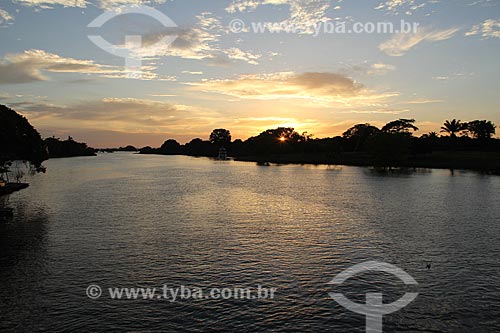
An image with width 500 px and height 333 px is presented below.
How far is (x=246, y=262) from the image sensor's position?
97.2ft

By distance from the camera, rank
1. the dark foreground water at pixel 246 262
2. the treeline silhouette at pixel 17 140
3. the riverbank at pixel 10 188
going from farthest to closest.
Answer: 1. the riverbank at pixel 10 188
2. the treeline silhouette at pixel 17 140
3. the dark foreground water at pixel 246 262

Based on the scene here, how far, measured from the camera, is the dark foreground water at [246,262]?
2033cm

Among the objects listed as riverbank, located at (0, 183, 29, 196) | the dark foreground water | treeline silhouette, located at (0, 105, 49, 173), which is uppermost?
treeline silhouette, located at (0, 105, 49, 173)

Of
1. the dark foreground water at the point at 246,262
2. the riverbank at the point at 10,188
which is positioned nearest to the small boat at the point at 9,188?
the riverbank at the point at 10,188

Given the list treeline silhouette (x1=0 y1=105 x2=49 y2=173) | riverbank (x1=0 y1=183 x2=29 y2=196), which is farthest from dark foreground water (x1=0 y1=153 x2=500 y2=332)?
riverbank (x1=0 y1=183 x2=29 y2=196)

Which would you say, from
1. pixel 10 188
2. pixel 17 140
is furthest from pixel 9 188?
pixel 17 140

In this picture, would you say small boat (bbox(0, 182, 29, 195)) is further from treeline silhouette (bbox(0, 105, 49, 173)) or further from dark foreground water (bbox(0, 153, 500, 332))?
dark foreground water (bbox(0, 153, 500, 332))

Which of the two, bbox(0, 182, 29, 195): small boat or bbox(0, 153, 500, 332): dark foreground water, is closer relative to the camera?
bbox(0, 153, 500, 332): dark foreground water

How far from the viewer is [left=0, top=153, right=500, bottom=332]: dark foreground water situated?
800 inches

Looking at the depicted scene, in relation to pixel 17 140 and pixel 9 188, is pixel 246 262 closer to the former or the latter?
pixel 17 140

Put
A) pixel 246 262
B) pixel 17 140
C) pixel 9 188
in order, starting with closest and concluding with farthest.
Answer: pixel 246 262 → pixel 17 140 → pixel 9 188

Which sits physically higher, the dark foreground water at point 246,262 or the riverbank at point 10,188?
the riverbank at point 10,188

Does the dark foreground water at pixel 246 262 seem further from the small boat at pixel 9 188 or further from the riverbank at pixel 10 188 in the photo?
the small boat at pixel 9 188

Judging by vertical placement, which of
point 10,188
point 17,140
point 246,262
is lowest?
point 246,262
